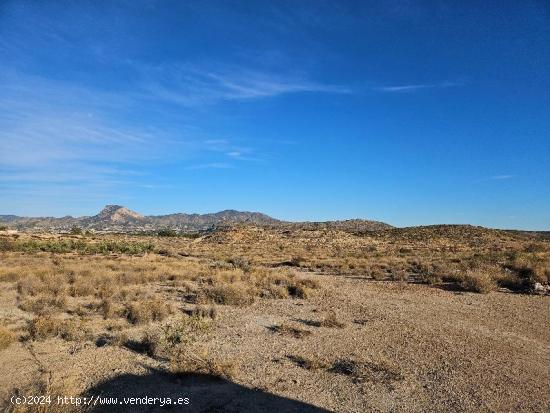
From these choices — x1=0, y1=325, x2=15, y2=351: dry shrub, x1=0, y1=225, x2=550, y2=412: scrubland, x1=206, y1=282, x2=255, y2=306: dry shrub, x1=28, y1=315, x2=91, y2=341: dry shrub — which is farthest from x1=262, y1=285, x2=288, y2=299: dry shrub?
x1=0, y1=325, x2=15, y2=351: dry shrub

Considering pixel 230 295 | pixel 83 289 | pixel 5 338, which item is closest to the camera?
pixel 5 338

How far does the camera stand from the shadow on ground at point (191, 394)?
26.7ft

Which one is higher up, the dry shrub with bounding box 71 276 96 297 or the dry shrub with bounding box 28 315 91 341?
the dry shrub with bounding box 71 276 96 297

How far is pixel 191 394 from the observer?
28.7 feet

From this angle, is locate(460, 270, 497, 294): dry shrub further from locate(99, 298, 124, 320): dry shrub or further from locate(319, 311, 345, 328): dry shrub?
locate(99, 298, 124, 320): dry shrub

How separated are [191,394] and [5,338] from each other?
19.2 feet

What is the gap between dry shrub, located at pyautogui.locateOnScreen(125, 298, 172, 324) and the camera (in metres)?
14.1

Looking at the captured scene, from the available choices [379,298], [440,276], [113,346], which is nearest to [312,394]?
[113,346]

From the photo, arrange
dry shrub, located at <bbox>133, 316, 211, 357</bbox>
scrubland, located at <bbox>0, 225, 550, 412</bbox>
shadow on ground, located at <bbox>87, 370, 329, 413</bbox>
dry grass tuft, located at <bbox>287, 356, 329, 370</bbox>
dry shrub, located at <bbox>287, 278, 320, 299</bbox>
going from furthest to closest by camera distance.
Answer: dry shrub, located at <bbox>287, 278, 320, 299</bbox>
dry shrub, located at <bbox>133, 316, 211, 357</bbox>
dry grass tuft, located at <bbox>287, 356, 329, 370</bbox>
scrubland, located at <bbox>0, 225, 550, 412</bbox>
shadow on ground, located at <bbox>87, 370, 329, 413</bbox>

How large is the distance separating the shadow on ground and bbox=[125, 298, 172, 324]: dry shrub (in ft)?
14.8

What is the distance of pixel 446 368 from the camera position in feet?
33.3

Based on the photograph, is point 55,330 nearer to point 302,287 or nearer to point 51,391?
point 51,391

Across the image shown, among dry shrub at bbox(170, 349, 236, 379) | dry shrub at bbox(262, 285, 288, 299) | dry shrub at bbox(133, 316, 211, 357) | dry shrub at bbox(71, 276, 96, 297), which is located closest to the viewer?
dry shrub at bbox(170, 349, 236, 379)

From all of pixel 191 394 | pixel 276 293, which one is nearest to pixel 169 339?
pixel 191 394
